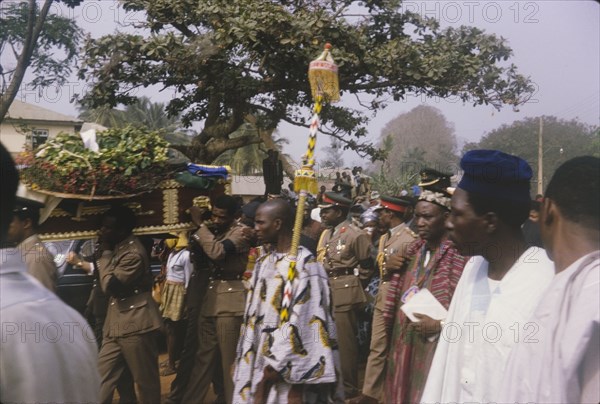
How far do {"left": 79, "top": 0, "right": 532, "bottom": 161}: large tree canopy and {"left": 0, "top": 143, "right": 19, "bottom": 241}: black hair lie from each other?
20.5ft

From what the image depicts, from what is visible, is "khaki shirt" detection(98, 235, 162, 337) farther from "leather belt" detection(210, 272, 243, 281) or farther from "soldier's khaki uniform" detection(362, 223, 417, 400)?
"soldier's khaki uniform" detection(362, 223, 417, 400)

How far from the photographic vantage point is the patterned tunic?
387cm

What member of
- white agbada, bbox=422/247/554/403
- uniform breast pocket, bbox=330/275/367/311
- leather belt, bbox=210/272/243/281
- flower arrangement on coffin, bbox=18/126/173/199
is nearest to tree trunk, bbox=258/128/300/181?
uniform breast pocket, bbox=330/275/367/311

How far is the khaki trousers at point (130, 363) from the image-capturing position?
533 cm

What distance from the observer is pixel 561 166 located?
87.5 inches

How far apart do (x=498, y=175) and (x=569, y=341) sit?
119 cm

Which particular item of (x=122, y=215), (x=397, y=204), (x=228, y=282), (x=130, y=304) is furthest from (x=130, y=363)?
(x=397, y=204)

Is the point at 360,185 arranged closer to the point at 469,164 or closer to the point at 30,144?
the point at 30,144

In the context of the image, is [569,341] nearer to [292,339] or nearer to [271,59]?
[292,339]

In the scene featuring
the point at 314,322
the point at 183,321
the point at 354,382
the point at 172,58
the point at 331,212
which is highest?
the point at 172,58

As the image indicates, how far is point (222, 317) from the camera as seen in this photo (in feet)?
19.0

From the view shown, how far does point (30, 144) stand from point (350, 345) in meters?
3.83

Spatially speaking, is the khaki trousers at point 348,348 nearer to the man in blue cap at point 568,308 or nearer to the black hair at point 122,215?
the black hair at point 122,215

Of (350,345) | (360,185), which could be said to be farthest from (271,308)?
(360,185)
